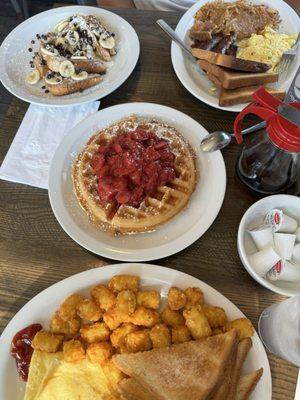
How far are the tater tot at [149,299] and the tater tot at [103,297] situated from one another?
0.27ft

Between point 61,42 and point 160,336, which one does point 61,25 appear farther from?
point 160,336

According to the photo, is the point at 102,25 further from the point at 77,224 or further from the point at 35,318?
the point at 35,318

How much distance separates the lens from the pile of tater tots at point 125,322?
1.13 metres

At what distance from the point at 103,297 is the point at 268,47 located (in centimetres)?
128

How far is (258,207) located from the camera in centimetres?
125

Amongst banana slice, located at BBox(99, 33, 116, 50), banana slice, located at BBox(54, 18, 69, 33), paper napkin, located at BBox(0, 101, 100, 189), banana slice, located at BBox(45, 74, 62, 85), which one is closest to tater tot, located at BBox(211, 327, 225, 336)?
paper napkin, located at BBox(0, 101, 100, 189)

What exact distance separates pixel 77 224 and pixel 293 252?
74 cm

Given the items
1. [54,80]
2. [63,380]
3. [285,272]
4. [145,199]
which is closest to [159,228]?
[145,199]

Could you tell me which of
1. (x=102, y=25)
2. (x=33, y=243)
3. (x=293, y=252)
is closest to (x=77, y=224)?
(x=33, y=243)

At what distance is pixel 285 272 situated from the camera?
117 cm

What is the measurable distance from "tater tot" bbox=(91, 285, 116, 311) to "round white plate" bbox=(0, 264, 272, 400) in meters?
0.04

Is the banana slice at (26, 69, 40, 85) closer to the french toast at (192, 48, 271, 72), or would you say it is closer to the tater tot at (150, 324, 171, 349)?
the french toast at (192, 48, 271, 72)

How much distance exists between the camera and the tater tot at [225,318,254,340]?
3.66ft

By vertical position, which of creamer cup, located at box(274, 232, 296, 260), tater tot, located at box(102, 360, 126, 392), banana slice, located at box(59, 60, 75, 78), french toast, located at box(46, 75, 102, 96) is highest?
banana slice, located at box(59, 60, 75, 78)
